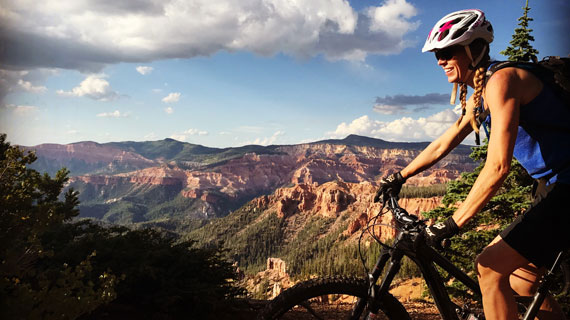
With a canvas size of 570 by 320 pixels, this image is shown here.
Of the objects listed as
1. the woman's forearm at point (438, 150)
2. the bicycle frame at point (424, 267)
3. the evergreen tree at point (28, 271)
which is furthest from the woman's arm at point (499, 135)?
the evergreen tree at point (28, 271)

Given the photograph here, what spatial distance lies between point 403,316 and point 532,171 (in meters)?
1.81

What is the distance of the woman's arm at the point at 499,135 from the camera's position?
2703 millimetres

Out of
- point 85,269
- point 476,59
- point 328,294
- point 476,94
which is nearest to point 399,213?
point 328,294

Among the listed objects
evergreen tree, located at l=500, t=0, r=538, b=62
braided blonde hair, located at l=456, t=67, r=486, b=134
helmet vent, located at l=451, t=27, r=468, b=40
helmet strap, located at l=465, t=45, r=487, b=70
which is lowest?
braided blonde hair, located at l=456, t=67, r=486, b=134

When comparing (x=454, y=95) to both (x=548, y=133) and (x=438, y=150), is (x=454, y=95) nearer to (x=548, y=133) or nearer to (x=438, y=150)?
(x=438, y=150)

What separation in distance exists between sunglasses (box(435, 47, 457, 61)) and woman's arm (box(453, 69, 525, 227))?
22.9 inches

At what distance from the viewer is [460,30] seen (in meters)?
3.19

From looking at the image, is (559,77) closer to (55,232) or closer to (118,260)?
(118,260)

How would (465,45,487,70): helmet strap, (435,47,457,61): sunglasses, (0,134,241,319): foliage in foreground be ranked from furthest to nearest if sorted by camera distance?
(0,134,241,319): foliage in foreground, (435,47,457,61): sunglasses, (465,45,487,70): helmet strap

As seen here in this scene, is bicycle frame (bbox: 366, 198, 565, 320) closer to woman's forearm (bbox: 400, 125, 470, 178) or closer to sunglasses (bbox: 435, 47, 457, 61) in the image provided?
woman's forearm (bbox: 400, 125, 470, 178)

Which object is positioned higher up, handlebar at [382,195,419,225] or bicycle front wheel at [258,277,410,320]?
handlebar at [382,195,419,225]

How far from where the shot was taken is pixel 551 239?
9.48ft

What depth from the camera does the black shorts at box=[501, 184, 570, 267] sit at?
9.43ft

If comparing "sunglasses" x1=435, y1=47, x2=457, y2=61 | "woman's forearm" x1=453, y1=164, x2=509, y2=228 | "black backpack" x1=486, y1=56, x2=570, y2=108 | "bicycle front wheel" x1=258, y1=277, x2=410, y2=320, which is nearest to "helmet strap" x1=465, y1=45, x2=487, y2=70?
"sunglasses" x1=435, y1=47, x2=457, y2=61
